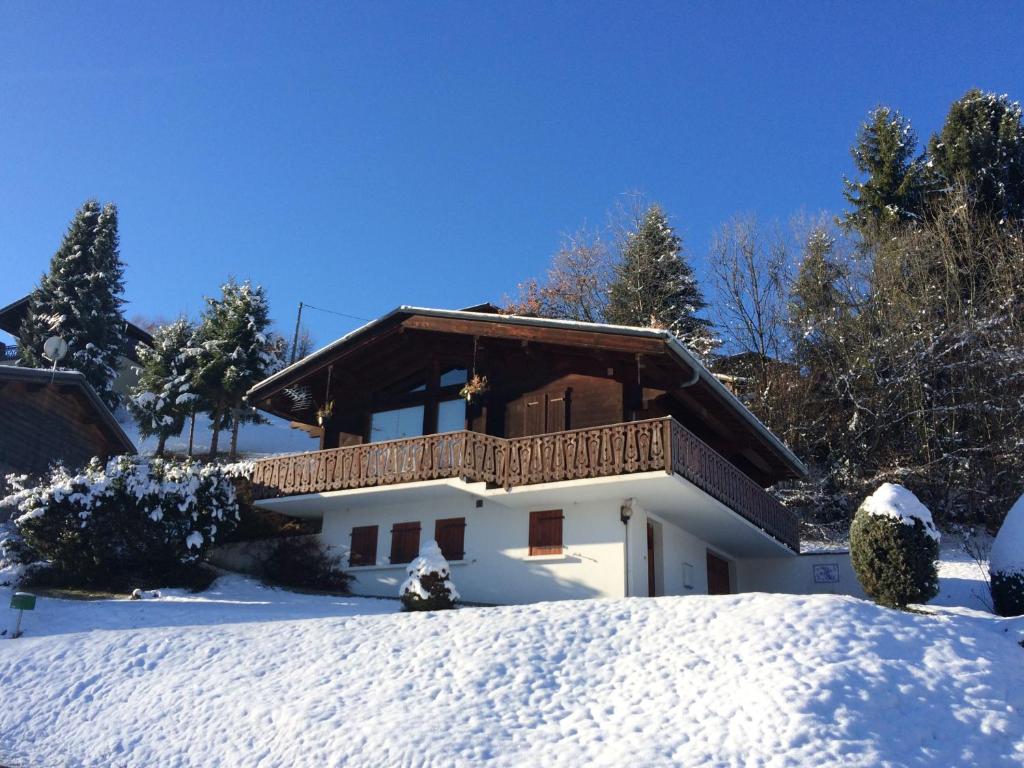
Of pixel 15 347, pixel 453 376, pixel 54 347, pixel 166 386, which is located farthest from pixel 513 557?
pixel 15 347

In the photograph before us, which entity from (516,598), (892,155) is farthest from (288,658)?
(892,155)

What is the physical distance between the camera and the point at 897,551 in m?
15.8

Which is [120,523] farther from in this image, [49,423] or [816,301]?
[816,301]

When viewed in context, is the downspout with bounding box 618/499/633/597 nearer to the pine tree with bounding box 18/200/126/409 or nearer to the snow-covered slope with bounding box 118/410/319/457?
the snow-covered slope with bounding box 118/410/319/457

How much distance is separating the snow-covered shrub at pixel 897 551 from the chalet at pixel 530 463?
12.2ft

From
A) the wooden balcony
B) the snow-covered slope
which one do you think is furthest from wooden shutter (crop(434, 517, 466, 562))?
the snow-covered slope

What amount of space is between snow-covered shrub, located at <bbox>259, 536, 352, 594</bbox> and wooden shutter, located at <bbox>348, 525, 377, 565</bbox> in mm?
398

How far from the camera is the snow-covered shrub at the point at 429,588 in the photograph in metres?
17.0

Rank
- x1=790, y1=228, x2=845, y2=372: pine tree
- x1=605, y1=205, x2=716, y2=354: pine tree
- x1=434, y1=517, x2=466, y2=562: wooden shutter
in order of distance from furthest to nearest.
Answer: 1. x1=605, y1=205, x2=716, y2=354: pine tree
2. x1=790, y1=228, x2=845, y2=372: pine tree
3. x1=434, y1=517, x2=466, y2=562: wooden shutter

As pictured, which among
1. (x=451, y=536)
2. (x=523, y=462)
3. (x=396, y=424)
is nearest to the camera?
(x=523, y=462)

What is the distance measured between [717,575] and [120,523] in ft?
50.0

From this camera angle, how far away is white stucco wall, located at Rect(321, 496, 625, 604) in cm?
1927

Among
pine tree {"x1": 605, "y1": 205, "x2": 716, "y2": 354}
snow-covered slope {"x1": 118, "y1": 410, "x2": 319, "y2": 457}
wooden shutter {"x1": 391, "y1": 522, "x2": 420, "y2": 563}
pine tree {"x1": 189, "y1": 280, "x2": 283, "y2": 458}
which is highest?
pine tree {"x1": 605, "y1": 205, "x2": 716, "y2": 354}

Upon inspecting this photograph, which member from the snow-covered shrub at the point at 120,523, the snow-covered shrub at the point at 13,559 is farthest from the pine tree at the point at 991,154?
the snow-covered shrub at the point at 13,559
